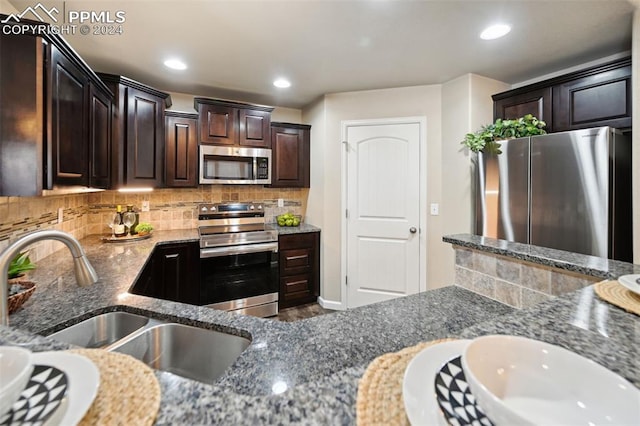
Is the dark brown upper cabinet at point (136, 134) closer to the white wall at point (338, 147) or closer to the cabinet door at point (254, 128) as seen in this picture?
the cabinet door at point (254, 128)

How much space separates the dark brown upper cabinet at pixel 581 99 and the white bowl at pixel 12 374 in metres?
3.14

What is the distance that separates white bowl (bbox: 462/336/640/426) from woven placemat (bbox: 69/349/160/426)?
46 centimetres

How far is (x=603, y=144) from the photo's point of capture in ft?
5.79

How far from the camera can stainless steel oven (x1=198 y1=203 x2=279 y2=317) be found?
2.63 m

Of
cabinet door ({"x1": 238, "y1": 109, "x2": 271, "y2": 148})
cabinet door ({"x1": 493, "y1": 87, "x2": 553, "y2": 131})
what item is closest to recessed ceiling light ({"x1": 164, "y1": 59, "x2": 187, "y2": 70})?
cabinet door ({"x1": 238, "y1": 109, "x2": 271, "y2": 148})

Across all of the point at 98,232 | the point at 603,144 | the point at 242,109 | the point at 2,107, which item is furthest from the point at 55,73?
the point at 603,144

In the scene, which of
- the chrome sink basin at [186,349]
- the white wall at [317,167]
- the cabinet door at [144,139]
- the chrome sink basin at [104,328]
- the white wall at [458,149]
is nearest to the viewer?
the chrome sink basin at [186,349]

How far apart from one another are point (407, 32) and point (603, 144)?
1499 millimetres

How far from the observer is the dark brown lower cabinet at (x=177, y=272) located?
2.40m

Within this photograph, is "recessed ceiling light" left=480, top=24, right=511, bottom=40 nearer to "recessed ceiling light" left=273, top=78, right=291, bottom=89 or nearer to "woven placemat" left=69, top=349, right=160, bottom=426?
"recessed ceiling light" left=273, top=78, right=291, bottom=89

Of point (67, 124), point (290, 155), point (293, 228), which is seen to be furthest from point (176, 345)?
point (290, 155)

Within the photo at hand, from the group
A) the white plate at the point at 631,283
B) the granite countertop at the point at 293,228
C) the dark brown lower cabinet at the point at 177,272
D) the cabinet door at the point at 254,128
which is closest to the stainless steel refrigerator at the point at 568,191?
the white plate at the point at 631,283

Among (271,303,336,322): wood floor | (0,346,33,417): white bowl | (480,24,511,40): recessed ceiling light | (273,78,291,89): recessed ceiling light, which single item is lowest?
(271,303,336,322): wood floor

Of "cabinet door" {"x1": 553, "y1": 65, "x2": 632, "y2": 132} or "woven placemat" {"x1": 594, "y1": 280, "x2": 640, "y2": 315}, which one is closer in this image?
"woven placemat" {"x1": 594, "y1": 280, "x2": 640, "y2": 315}
